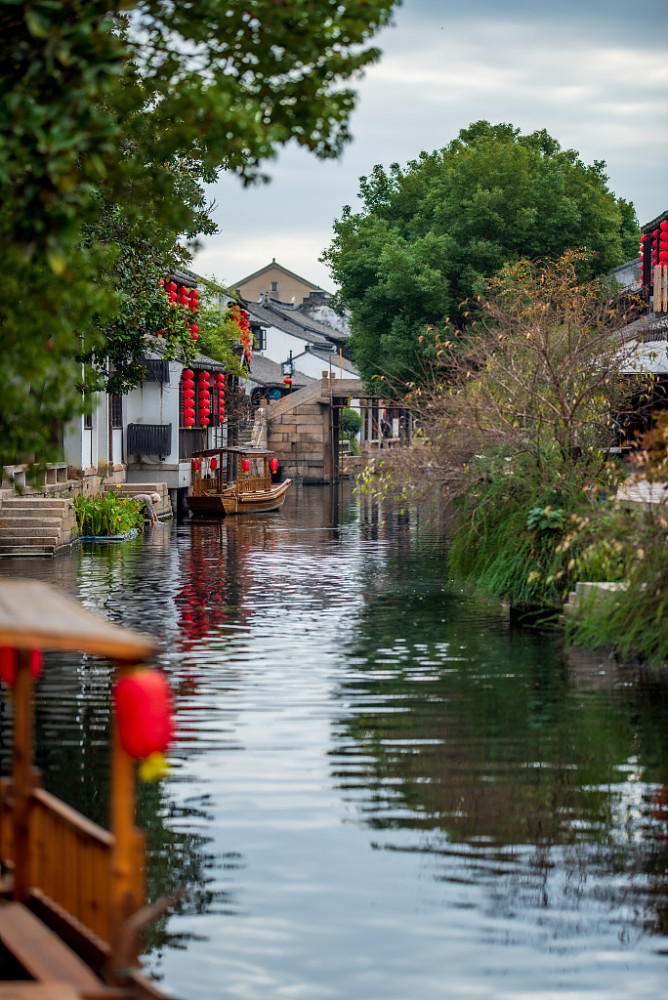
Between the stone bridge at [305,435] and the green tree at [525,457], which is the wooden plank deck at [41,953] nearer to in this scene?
the green tree at [525,457]

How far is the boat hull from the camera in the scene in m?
41.8

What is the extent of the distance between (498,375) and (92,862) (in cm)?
1566

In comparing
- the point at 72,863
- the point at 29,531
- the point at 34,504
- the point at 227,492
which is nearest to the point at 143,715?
the point at 72,863

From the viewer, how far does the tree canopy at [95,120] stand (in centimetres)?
755

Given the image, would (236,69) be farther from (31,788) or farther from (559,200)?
(559,200)

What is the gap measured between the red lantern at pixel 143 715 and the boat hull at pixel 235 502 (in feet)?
117

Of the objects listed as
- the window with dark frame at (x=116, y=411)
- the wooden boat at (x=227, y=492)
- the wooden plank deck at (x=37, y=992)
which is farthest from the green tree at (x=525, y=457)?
the wooden boat at (x=227, y=492)

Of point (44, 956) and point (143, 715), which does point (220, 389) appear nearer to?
point (44, 956)

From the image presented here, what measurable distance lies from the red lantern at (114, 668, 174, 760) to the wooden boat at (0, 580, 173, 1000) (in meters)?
0.10

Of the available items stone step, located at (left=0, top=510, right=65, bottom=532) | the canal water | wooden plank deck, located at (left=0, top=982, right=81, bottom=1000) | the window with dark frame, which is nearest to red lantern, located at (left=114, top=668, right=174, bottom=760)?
wooden plank deck, located at (left=0, top=982, right=81, bottom=1000)

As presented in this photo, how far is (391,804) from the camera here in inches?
410

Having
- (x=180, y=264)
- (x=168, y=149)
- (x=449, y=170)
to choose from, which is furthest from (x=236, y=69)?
(x=449, y=170)

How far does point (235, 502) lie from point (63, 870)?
121ft

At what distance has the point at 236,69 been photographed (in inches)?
398
